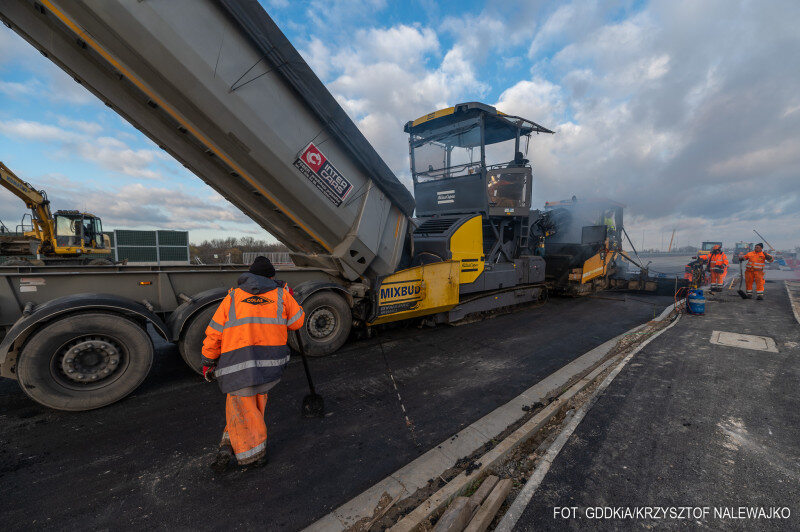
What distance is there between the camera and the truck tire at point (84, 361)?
292 cm

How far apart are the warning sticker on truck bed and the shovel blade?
2360 millimetres

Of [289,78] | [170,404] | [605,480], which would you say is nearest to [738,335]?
[605,480]

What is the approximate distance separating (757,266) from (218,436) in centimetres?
1335

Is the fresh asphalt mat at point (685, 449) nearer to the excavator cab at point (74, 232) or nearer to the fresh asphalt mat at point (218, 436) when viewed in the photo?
the fresh asphalt mat at point (218, 436)

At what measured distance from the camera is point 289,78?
10.8ft

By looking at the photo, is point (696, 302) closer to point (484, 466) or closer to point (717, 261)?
point (717, 261)

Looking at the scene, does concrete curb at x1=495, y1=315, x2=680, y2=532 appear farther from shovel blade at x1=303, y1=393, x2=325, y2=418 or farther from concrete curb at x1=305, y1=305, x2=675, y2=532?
shovel blade at x1=303, y1=393, x2=325, y2=418

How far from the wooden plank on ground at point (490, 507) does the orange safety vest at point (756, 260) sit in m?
11.5

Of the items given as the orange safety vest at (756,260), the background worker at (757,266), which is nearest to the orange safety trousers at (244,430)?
the background worker at (757,266)

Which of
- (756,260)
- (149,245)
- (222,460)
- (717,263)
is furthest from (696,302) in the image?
(149,245)

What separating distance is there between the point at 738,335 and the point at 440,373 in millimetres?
5697

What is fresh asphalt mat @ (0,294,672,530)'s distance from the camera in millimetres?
1971

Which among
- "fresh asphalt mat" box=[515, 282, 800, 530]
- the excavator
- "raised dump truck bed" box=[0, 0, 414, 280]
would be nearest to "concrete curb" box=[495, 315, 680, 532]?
"fresh asphalt mat" box=[515, 282, 800, 530]

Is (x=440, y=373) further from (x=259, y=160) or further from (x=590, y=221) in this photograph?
(x=590, y=221)
